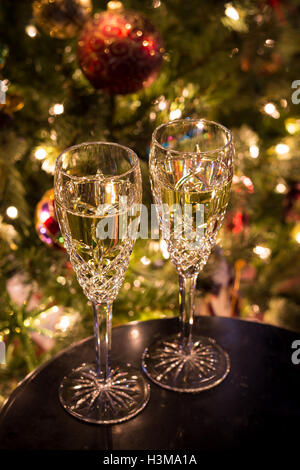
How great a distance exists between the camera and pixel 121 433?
0.56 meters

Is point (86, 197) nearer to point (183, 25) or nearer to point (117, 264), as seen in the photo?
point (117, 264)

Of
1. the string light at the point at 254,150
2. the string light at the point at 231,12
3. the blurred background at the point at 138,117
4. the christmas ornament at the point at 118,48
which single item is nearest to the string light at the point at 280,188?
the blurred background at the point at 138,117

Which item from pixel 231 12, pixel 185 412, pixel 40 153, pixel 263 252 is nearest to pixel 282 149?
pixel 263 252

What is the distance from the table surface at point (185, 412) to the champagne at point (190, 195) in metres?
0.18

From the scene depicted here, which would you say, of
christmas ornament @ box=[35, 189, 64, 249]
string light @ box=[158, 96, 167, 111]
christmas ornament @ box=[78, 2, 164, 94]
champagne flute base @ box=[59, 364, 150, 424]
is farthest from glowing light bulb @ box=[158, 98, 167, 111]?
champagne flute base @ box=[59, 364, 150, 424]

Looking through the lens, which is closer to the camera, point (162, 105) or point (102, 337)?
point (102, 337)

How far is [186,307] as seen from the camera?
0.66 m

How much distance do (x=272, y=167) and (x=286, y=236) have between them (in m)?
0.19

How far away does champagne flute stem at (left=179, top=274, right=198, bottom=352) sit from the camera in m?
0.65

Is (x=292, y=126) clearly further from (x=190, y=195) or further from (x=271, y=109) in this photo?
(x=190, y=195)

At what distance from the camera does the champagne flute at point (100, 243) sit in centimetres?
52

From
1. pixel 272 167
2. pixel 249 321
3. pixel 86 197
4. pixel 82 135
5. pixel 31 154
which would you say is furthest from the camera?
pixel 272 167

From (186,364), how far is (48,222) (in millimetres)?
336

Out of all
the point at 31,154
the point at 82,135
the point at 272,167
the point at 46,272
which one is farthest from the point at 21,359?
the point at 272,167
